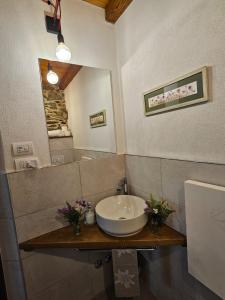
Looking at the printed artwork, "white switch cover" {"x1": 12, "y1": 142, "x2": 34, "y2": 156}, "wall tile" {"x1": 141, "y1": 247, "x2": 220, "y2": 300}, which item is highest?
the printed artwork

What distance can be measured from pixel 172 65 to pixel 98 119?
2.41 ft

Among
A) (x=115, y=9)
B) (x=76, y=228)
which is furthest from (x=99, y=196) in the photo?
(x=115, y=9)

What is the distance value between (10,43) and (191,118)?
1183mm

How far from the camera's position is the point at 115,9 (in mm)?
1258

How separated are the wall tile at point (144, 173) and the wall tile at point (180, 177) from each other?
2.6 inches

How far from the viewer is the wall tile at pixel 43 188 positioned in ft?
3.32

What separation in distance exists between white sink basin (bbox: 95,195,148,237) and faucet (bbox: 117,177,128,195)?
49mm

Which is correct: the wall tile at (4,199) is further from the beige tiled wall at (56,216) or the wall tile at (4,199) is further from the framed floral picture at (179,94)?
the framed floral picture at (179,94)

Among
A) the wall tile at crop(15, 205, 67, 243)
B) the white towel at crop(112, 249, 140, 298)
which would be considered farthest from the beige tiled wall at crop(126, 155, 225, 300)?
the wall tile at crop(15, 205, 67, 243)

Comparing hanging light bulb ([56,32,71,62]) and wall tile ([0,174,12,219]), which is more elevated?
hanging light bulb ([56,32,71,62])

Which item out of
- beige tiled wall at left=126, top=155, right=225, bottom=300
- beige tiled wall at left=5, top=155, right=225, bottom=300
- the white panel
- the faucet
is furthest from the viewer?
the faucet

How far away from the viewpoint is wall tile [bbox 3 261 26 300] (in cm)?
106

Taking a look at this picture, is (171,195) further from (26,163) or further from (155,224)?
(26,163)

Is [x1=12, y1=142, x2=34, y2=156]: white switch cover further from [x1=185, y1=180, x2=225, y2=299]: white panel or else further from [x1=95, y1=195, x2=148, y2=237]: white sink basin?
[x1=185, y1=180, x2=225, y2=299]: white panel
